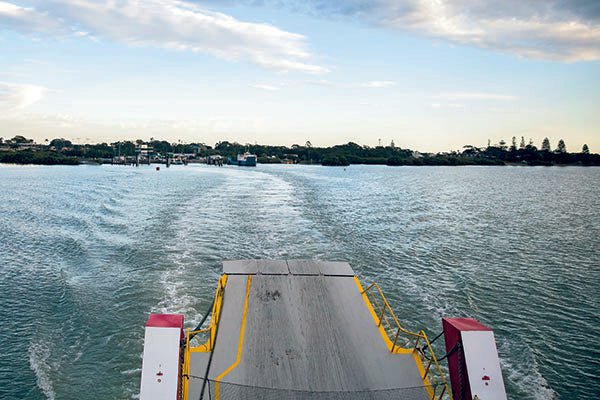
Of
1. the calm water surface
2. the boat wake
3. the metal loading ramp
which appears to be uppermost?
the metal loading ramp

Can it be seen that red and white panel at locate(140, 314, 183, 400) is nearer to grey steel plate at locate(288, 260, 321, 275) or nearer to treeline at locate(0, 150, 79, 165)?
grey steel plate at locate(288, 260, 321, 275)

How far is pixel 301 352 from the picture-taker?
11141mm

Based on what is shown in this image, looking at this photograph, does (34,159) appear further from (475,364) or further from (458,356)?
(475,364)

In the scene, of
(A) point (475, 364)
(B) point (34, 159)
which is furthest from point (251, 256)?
(B) point (34, 159)

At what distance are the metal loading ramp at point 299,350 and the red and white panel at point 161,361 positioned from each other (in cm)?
132

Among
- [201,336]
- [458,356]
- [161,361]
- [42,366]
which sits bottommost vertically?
[42,366]

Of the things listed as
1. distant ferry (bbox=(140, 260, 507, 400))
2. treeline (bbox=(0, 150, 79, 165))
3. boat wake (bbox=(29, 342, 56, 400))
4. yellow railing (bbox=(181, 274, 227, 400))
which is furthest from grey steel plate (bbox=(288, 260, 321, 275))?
treeline (bbox=(0, 150, 79, 165))

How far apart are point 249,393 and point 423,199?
2295 inches

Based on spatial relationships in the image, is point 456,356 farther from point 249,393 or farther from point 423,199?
point 423,199

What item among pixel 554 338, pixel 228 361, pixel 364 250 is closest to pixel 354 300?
pixel 228 361

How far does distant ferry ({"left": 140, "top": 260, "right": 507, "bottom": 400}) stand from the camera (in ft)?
27.7

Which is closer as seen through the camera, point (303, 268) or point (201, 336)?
point (201, 336)

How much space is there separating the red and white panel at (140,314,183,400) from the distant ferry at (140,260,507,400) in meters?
0.02

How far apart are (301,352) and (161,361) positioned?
4128mm
